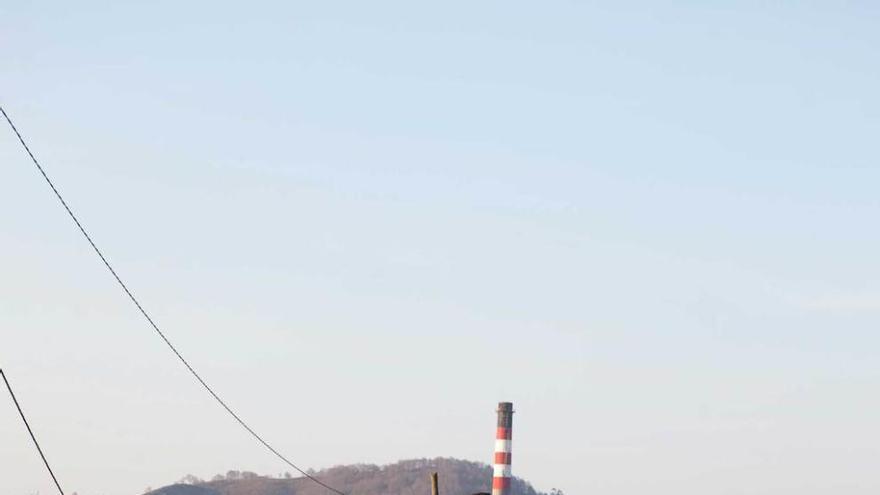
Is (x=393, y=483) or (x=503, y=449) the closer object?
(x=503, y=449)

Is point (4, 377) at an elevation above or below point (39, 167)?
below

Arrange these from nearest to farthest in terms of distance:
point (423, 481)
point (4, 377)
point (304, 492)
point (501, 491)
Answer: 1. point (4, 377)
2. point (501, 491)
3. point (423, 481)
4. point (304, 492)

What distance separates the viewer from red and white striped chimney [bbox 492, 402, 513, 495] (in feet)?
144

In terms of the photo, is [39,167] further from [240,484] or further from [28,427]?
[240,484]

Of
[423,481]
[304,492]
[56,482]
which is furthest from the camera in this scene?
[304,492]

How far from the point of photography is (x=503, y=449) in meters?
44.4

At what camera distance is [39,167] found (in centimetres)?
2752

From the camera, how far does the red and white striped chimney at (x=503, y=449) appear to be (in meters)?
44.0

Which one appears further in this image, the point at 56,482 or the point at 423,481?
the point at 423,481

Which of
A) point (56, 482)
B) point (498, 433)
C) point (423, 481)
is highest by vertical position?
point (423, 481)

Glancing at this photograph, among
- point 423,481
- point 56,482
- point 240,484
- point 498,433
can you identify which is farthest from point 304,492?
point 56,482

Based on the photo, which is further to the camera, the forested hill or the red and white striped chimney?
the forested hill

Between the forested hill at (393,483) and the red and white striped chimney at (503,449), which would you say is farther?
the forested hill at (393,483)

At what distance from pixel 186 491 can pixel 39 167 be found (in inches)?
3131
